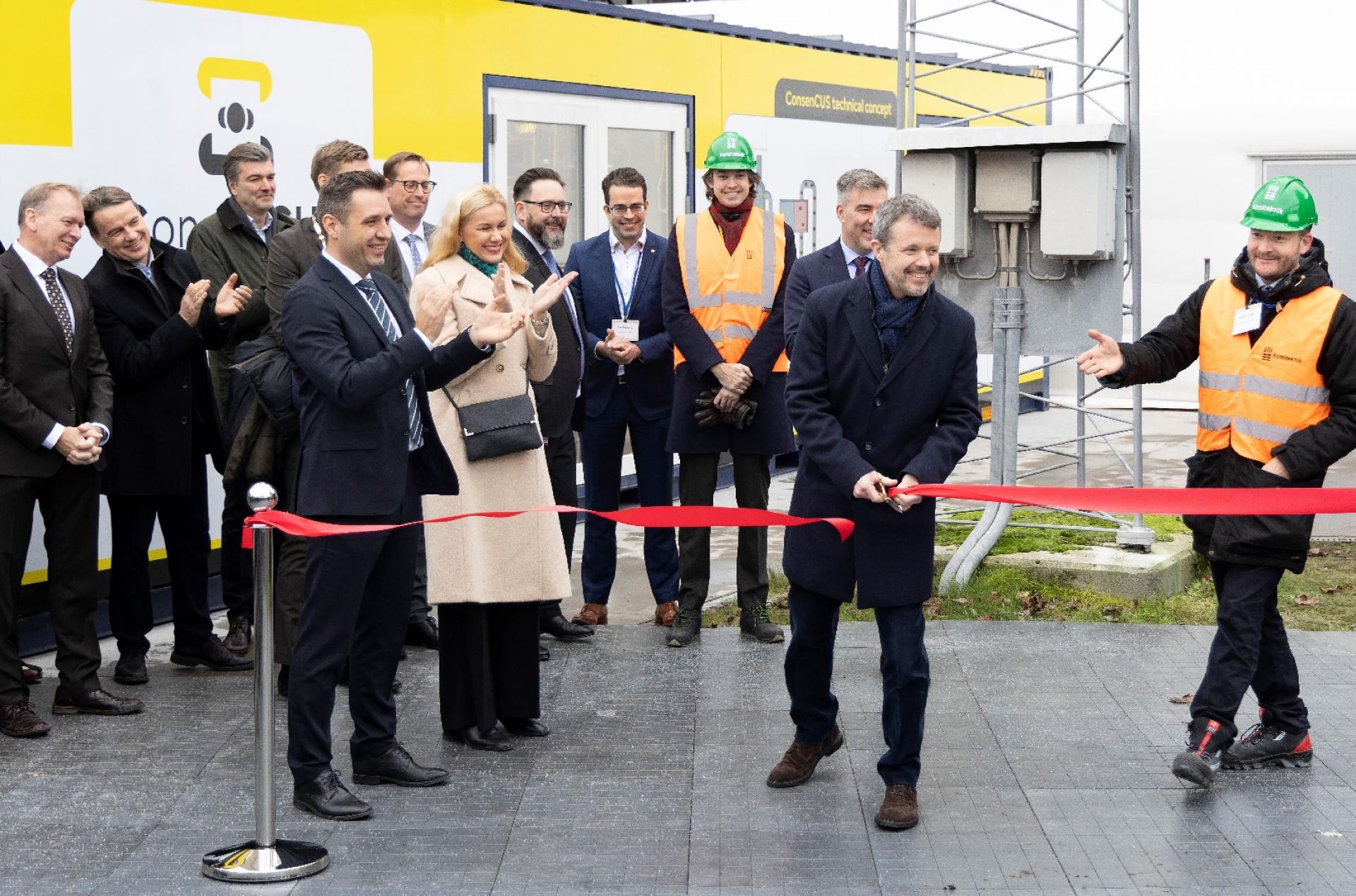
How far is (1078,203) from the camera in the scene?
8.74m

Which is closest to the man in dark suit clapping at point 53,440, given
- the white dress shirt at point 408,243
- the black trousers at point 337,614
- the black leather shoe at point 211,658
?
the black leather shoe at point 211,658

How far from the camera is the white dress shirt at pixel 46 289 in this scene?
6.30 metres

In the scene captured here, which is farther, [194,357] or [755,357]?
[755,357]

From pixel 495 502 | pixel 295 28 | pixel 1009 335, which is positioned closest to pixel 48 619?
pixel 495 502

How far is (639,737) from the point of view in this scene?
6.30m

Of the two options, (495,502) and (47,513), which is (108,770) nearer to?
(47,513)

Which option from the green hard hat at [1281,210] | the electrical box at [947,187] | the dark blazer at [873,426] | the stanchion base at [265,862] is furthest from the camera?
the electrical box at [947,187]

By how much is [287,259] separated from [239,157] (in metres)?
0.96

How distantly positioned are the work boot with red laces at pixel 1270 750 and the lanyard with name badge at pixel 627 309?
3.36 meters

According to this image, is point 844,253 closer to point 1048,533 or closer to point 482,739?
point 482,739

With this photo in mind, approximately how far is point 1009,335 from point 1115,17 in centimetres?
1312

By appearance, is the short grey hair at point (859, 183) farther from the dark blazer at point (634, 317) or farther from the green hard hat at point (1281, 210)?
the green hard hat at point (1281, 210)

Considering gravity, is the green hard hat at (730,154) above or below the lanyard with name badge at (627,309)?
above

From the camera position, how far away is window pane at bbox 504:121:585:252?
10.5m
